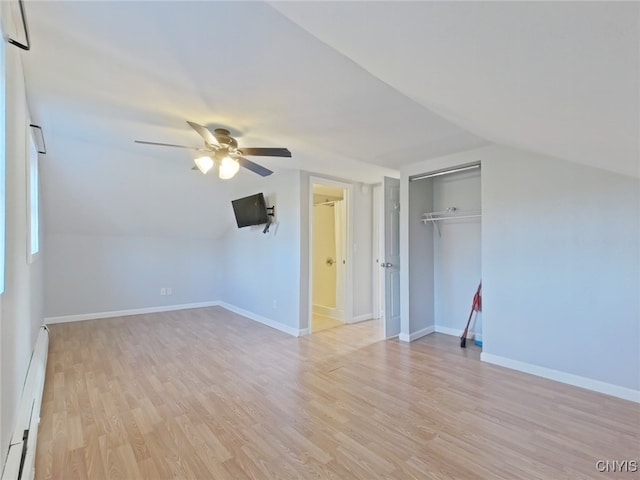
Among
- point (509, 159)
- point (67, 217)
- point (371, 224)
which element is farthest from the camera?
point (371, 224)

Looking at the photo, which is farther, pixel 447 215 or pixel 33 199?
pixel 447 215

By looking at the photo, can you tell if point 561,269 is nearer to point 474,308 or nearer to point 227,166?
point 474,308

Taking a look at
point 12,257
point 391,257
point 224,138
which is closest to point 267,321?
point 391,257

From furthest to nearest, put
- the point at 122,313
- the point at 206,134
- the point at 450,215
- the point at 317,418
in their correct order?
the point at 122,313 → the point at 450,215 → the point at 206,134 → the point at 317,418

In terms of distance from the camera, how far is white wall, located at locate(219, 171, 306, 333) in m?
4.34

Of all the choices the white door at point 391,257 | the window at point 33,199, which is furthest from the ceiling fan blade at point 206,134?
the white door at point 391,257

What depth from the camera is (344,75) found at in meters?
1.83

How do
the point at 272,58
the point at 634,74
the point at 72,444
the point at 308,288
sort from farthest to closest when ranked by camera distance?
the point at 308,288, the point at 72,444, the point at 272,58, the point at 634,74

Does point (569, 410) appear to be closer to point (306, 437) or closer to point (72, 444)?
point (306, 437)

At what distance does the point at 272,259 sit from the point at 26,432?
10.7 feet

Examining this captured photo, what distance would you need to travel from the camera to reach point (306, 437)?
1.99 metres

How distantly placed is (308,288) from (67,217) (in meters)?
3.83

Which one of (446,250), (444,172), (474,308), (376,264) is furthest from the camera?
(376,264)

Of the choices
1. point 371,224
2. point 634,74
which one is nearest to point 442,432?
point 634,74
